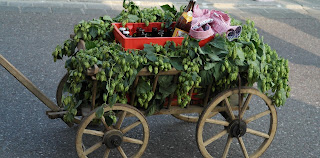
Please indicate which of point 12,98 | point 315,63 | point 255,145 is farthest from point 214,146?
point 315,63

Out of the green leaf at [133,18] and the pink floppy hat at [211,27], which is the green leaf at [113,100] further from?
the green leaf at [133,18]

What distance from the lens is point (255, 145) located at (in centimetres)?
362

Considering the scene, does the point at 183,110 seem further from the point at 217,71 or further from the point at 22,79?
the point at 22,79

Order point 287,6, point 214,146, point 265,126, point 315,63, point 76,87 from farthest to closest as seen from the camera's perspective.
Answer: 1. point 287,6
2. point 315,63
3. point 265,126
4. point 214,146
5. point 76,87

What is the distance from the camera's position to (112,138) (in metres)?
2.88

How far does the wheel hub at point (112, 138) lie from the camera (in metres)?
2.87

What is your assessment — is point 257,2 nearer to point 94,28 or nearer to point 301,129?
point 301,129

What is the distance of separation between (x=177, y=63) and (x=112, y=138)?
61 cm

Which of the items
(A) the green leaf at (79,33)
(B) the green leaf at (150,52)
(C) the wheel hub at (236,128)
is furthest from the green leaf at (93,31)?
(C) the wheel hub at (236,128)

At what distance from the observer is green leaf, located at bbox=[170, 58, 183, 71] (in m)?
2.77

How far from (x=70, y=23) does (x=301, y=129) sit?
317cm

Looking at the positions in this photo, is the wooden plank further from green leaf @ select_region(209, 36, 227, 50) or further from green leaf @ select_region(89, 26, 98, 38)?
green leaf @ select_region(89, 26, 98, 38)

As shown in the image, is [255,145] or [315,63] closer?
[255,145]

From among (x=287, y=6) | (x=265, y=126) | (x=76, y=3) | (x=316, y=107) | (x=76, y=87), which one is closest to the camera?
(x=76, y=87)
